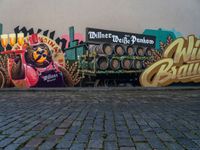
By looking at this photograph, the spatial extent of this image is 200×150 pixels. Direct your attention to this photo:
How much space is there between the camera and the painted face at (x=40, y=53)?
12.7 meters

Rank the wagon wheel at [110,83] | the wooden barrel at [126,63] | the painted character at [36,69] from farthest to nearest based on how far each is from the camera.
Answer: the wooden barrel at [126,63]
the wagon wheel at [110,83]
the painted character at [36,69]

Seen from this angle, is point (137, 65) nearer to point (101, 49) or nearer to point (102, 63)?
point (102, 63)

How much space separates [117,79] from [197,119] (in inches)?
323

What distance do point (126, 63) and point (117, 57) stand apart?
554 mm

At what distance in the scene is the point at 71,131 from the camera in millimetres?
4027

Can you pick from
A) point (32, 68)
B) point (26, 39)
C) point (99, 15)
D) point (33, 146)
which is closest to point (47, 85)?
point (32, 68)

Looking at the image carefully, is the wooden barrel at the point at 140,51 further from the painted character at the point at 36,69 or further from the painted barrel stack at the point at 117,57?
the painted character at the point at 36,69

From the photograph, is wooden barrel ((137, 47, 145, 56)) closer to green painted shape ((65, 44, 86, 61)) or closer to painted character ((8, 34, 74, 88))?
green painted shape ((65, 44, 86, 61))

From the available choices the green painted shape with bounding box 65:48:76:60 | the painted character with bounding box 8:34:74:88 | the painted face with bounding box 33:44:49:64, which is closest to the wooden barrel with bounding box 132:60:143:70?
the green painted shape with bounding box 65:48:76:60

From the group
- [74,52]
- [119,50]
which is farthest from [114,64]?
[74,52]

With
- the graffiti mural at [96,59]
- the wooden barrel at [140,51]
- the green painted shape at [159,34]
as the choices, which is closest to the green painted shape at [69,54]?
the graffiti mural at [96,59]

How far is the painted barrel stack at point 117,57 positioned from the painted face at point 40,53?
6.78 feet

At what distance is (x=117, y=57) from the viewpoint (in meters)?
13.1

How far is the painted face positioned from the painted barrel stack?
2067 mm
